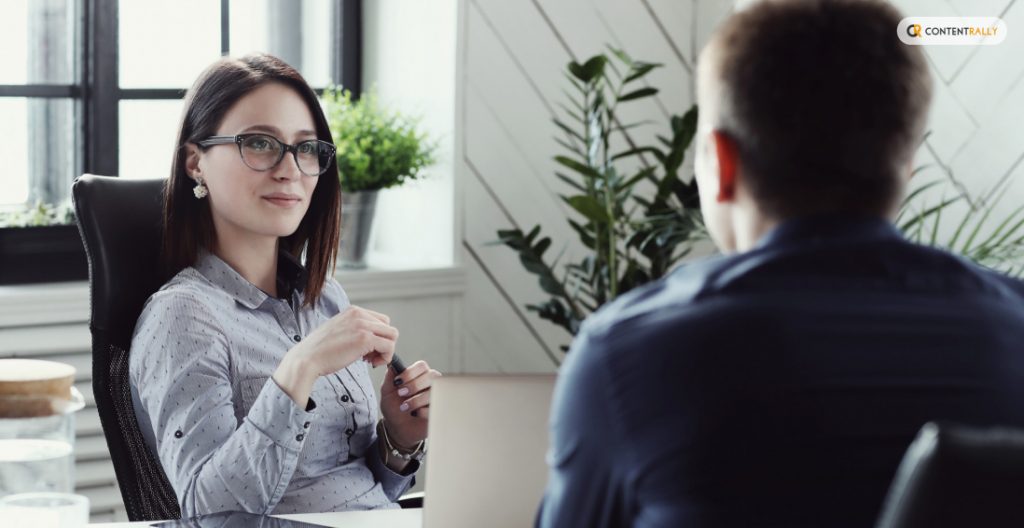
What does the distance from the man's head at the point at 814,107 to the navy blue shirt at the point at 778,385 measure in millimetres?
39

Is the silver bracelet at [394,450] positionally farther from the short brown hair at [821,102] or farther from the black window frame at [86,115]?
the black window frame at [86,115]

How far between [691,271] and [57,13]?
96.5 inches

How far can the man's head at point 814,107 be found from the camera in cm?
82

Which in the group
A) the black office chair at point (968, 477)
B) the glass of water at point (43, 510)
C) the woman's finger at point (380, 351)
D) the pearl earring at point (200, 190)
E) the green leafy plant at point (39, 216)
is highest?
the pearl earring at point (200, 190)

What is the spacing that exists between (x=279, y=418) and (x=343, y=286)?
4.91 ft

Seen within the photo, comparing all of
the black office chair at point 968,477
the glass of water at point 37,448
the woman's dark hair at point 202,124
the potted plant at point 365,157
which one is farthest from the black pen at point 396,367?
the potted plant at point 365,157

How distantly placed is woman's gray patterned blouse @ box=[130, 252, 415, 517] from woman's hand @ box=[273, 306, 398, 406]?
0.06ft

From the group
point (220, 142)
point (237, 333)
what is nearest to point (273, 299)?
point (237, 333)

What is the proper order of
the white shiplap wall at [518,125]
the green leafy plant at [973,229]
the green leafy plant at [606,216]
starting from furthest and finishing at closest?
the white shiplap wall at [518,125] → the green leafy plant at [606,216] → the green leafy plant at [973,229]

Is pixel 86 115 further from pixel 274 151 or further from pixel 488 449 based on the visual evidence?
pixel 488 449

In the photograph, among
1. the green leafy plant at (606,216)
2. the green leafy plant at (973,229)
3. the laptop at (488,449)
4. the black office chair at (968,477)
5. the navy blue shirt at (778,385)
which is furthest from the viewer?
the green leafy plant at (606,216)

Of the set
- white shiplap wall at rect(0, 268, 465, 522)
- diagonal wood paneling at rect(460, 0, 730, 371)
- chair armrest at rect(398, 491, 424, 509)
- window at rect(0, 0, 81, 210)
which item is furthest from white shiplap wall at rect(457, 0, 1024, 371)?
chair armrest at rect(398, 491, 424, 509)

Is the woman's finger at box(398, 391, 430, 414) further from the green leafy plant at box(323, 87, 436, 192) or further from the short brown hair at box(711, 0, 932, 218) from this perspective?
the green leafy plant at box(323, 87, 436, 192)

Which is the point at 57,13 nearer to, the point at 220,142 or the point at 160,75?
the point at 160,75
